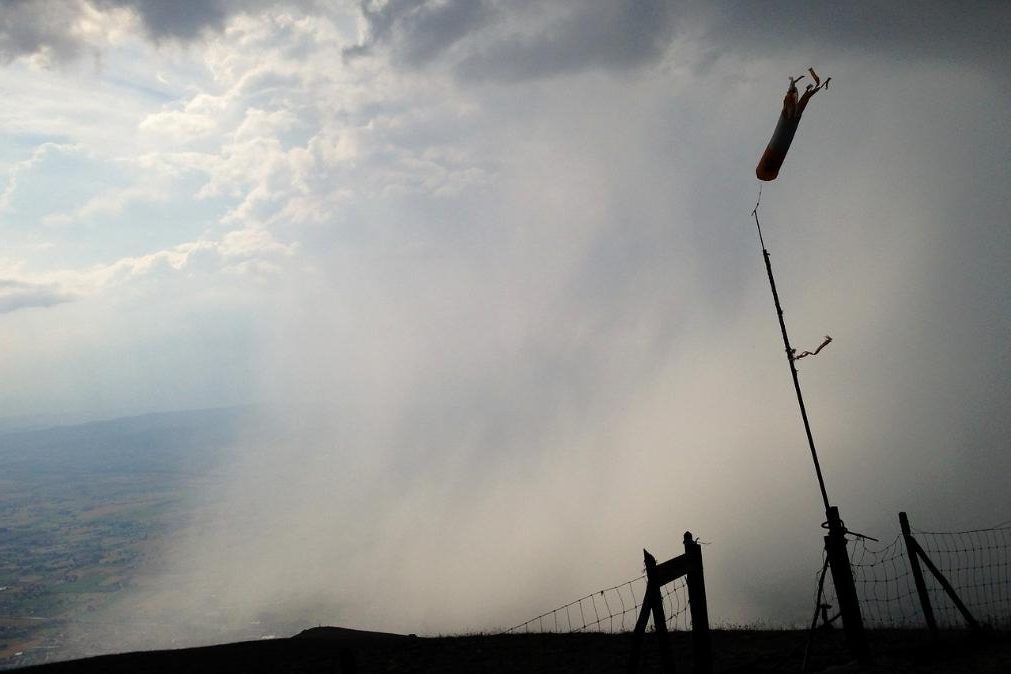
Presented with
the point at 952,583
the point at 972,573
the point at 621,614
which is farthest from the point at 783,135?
the point at 952,583

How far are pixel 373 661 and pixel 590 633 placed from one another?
8.80m

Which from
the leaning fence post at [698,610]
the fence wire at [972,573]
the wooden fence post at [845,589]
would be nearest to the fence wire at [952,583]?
the fence wire at [972,573]

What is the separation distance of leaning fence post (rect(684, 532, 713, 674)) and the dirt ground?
4.47 meters

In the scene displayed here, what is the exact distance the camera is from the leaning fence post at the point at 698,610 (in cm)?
1361

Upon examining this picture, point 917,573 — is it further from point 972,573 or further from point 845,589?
point 972,573

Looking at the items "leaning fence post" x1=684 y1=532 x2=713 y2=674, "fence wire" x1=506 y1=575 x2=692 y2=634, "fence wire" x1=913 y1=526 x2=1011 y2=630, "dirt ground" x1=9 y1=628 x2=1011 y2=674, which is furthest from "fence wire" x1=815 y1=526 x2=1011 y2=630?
"leaning fence post" x1=684 y1=532 x2=713 y2=674

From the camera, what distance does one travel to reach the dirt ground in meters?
16.1

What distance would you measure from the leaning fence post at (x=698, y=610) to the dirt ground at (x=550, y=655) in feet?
14.7

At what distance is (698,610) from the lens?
13.9 m

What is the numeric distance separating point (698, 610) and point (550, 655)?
38.4 ft

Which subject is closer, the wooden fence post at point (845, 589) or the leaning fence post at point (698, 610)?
the leaning fence post at point (698, 610)

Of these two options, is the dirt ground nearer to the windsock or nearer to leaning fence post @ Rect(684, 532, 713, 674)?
leaning fence post @ Rect(684, 532, 713, 674)

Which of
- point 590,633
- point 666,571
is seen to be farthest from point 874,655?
point 590,633

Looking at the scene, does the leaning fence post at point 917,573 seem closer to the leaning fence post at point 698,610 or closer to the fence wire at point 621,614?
the fence wire at point 621,614
